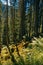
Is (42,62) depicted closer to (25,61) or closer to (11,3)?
(25,61)

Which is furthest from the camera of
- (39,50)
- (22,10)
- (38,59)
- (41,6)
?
(41,6)

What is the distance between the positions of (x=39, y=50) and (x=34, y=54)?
0.76 ft

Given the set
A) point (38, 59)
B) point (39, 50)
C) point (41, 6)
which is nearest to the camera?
point (38, 59)

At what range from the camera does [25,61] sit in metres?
6.95

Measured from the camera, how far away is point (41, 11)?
121 ft

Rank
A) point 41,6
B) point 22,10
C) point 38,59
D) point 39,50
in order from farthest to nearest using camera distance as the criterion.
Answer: point 41,6 < point 22,10 < point 39,50 < point 38,59

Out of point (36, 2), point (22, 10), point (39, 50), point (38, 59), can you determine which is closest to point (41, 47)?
point (39, 50)

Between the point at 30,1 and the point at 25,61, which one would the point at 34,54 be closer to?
the point at 25,61

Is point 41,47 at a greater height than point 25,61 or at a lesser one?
greater

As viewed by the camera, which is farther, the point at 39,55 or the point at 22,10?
the point at 22,10

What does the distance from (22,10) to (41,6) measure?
7438 mm

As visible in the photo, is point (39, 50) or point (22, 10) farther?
point (22, 10)

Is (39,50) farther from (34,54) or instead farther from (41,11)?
(41,11)

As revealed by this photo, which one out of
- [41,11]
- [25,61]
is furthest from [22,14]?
[25,61]
